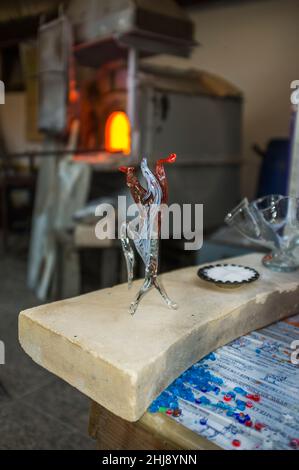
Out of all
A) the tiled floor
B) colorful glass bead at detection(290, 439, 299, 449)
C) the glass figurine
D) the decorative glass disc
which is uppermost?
the glass figurine

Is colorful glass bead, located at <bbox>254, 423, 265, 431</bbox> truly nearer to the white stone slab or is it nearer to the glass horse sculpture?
the white stone slab

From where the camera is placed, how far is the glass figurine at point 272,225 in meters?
1.77

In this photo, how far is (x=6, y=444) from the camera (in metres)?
2.14

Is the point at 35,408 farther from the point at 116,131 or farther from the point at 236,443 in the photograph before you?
the point at 116,131

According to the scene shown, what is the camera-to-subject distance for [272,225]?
5.94ft

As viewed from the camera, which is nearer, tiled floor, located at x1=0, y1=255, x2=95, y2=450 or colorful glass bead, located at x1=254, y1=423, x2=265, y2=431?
colorful glass bead, located at x1=254, y1=423, x2=265, y2=431

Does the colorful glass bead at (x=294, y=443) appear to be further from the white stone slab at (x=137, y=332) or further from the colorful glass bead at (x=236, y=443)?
the white stone slab at (x=137, y=332)

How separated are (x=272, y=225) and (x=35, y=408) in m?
1.59

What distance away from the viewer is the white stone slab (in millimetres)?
1104

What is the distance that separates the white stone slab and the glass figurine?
0.54 ft

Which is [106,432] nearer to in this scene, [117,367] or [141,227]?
[117,367]

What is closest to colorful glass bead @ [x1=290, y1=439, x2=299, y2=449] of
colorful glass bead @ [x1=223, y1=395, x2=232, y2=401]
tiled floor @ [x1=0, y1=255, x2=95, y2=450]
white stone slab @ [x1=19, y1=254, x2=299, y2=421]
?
colorful glass bead @ [x1=223, y1=395, x2=232, y2=401]

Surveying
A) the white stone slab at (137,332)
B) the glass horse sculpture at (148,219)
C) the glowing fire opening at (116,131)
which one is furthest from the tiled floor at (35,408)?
the glowing fire opening at (116,131)
